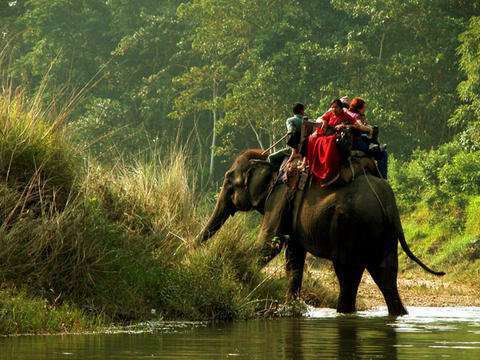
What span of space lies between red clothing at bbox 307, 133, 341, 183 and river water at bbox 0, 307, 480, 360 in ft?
5.42

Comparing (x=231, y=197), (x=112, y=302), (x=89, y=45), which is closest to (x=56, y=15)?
(x=89, y=45)

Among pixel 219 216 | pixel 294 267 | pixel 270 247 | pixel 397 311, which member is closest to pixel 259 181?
pixel 219 216

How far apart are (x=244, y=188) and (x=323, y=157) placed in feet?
7.84

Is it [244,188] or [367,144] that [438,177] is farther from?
[367,144]

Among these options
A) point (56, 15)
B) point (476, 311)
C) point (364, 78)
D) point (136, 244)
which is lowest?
point (476, 311)

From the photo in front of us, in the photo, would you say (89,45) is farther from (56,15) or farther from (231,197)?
(231,197)

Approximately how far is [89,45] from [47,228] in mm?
41518

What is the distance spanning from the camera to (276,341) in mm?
11914

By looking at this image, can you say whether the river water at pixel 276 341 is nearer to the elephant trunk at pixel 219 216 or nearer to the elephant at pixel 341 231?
the elephant at pixel 341 231

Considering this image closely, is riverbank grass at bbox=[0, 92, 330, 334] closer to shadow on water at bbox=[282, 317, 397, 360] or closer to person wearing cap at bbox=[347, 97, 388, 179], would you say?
shadow on water at bbox=[282, 317, 397, 360]

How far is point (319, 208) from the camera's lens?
1578 cm

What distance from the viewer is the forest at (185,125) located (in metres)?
13.7

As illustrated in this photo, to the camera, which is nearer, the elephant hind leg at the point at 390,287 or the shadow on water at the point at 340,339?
the shadow on water at the point at 340,339

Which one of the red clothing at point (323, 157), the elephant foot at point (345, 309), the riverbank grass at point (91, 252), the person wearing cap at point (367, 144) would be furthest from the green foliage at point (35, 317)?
the person wearing cap at point (367, 144)
